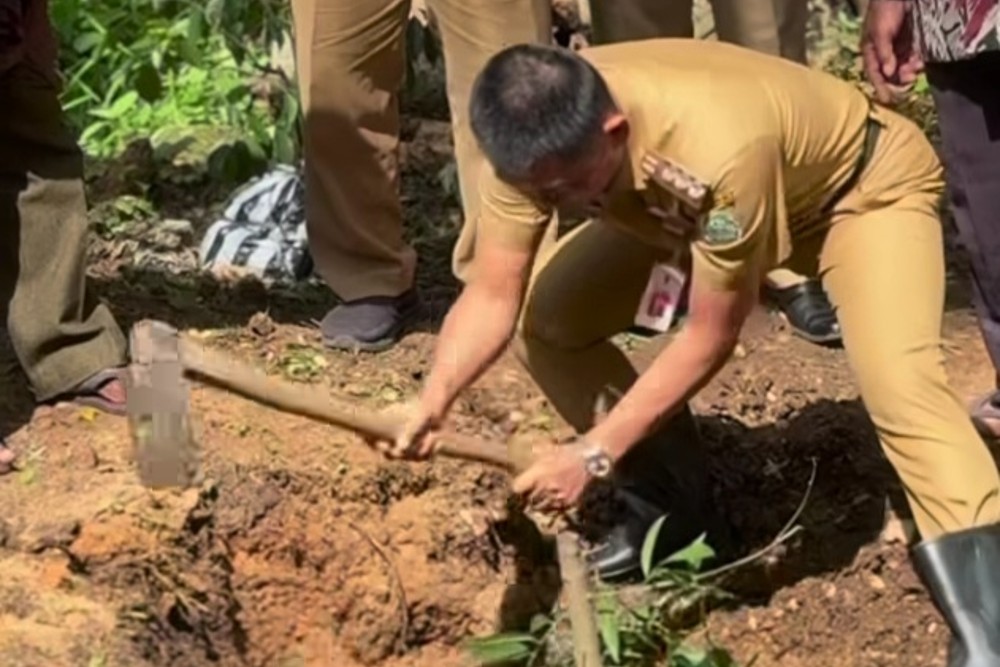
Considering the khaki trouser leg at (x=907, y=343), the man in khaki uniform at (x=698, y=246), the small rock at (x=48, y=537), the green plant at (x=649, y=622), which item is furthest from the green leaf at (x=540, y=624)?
the small rock at (x=48, y=537)

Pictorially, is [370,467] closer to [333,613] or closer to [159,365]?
[333,613]

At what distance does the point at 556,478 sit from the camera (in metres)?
3.46

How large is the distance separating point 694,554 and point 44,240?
145 cm

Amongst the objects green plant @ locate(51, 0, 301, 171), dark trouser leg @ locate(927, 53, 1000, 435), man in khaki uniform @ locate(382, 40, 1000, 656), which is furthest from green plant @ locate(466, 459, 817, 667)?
green plant @ locate(51, 0, 301, 171)

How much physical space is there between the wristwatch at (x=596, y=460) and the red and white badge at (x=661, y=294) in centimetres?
47

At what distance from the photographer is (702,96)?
11.4ft

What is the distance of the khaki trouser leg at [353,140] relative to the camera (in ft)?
14.9

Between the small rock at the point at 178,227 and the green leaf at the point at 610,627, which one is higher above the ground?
the green leaf at the point at 610,627

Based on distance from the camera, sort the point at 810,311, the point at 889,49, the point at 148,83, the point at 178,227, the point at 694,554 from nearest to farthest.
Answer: the point at 694,554, the point at 889,49, the point at 810,311, the point at 178,227, the point at 148,83

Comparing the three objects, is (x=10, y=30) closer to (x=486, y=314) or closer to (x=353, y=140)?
(x=353, y=140)

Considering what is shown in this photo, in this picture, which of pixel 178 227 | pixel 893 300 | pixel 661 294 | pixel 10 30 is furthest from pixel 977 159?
pixel 178 227

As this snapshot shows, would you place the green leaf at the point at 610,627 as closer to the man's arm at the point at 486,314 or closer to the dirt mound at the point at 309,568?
the dirt mound at the point at 309,568

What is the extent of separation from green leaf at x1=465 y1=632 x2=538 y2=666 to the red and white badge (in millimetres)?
627

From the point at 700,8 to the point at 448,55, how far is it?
8.34ft
